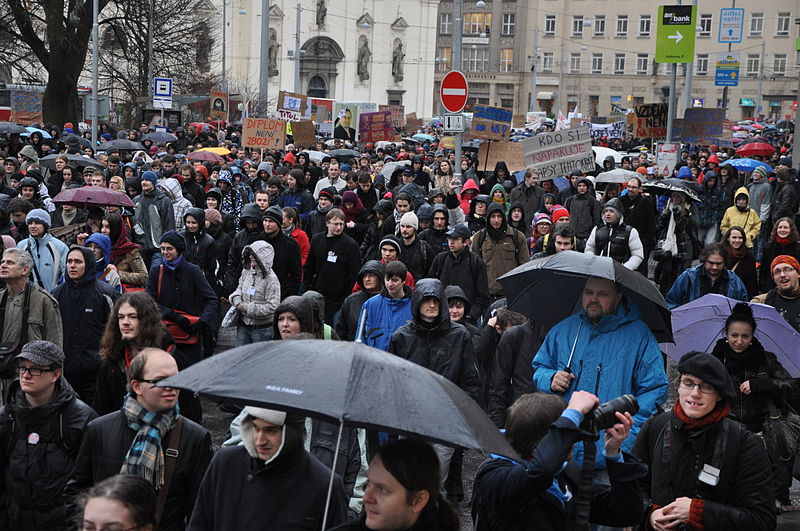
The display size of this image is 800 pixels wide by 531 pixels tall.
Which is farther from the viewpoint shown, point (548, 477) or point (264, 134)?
point (264, 134)

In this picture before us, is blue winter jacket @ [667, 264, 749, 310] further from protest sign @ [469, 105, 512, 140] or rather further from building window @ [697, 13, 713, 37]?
building window @ [697, 13, 713, 37]

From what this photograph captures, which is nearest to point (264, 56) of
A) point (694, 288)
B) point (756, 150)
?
point (756, 150)

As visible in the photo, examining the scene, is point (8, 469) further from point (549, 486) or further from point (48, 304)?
point (549, 486)

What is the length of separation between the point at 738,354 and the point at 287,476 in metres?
3.47

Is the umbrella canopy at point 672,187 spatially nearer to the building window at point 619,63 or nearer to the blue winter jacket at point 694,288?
the blue winter jacket at point 694,288

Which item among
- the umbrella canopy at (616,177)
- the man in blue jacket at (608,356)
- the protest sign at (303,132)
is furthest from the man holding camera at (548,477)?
the protest sign at (303,132)

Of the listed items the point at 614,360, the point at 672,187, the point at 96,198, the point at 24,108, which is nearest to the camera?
the point at 614,360

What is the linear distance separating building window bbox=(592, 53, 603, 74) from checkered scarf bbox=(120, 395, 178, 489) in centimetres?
9218

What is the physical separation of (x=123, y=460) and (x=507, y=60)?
94.7 meters

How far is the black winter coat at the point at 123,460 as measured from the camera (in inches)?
177

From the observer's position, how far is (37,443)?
5008mm

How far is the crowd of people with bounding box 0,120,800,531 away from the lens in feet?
12.2

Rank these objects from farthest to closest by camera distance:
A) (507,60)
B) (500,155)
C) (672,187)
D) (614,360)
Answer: (507,60)
(500,155)
(672,187)
(614,360)

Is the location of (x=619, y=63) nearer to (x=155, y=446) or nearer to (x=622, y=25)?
(x=622, y=25)
